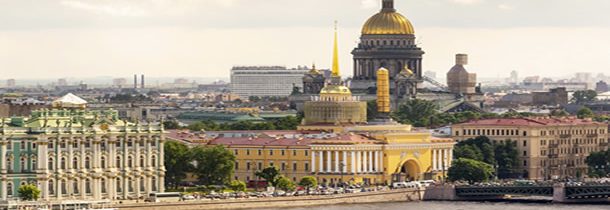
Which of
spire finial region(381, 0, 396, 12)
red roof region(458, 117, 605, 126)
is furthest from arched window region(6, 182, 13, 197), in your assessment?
spire finial region(381, 0, 396, 12)

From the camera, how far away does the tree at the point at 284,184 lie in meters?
94.5

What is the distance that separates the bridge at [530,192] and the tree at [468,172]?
5.44 meters

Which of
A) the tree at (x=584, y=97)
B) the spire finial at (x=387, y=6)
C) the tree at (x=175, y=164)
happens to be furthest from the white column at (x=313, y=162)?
the tree at (x=584, y=97)

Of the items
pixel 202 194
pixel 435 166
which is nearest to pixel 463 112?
pixel 435 166

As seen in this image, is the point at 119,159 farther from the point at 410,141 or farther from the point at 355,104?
the point at 355,104

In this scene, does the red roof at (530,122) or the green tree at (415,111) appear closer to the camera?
the red roof at (530,122)

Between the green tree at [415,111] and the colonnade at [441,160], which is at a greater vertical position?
the green tree at [415,111]

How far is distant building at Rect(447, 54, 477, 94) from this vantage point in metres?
161

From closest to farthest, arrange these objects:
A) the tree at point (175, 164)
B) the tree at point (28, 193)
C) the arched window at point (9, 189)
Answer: the tree at point (28, 193)
the arched window at point (9, 189)
the tree at point (175, 164)

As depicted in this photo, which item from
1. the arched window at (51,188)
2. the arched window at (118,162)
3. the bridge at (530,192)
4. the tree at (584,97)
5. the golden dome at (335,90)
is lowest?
the bridge at (530,192)

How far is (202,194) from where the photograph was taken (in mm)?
89125

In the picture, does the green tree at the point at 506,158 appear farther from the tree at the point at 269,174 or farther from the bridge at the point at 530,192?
the tree at the point at 269,174

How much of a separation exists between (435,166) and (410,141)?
172 centimetres

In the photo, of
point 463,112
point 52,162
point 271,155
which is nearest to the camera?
point 52,162
